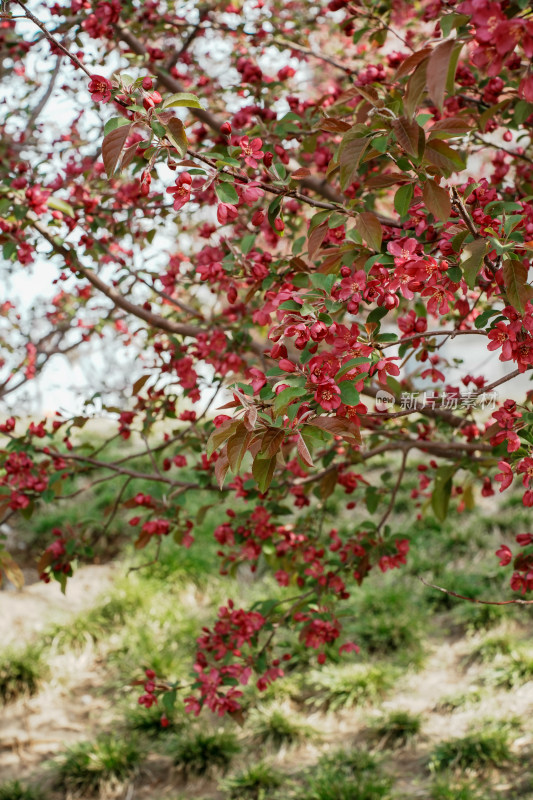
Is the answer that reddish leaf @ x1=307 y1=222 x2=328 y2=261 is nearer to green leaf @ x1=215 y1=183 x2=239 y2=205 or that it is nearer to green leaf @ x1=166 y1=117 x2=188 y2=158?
green leaf @ x1=215 y1=183 x2=239 y2=205

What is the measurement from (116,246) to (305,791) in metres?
2.35

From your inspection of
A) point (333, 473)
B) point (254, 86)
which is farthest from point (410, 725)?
point (254, 86)

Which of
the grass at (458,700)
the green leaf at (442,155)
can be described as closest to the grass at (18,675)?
the grass at (458,700)

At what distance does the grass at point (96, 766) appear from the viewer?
3.19 meters

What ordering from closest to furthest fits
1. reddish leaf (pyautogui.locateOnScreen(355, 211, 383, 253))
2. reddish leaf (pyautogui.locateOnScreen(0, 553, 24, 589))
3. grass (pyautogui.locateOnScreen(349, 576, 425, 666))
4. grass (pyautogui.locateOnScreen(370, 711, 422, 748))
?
reddish leaf (pyautogui.locateOnScreen(355, 211, 383, 253)) < reddish leaf (pyautogui.locateOnScreen(0, 553, 24, 589)) < grass (pyautogui.locateOnScreen(370, 711, 422, 748)) < grass (pyautogui.locateOnScreen(349, 576, 425, 666))

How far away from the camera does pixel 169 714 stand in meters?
3.45

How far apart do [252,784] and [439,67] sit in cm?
296

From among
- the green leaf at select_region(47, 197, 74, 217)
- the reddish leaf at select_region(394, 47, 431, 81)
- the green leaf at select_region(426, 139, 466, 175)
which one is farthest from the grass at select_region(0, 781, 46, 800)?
the reddish leaf at select_region(394, 47, 431, 81)

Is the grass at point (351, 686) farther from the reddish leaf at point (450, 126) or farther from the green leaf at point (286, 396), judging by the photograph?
the reddish leaf at point (450, 126)

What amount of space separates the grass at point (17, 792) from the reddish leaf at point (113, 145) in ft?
9.77

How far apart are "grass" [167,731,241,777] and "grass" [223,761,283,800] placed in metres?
0.23

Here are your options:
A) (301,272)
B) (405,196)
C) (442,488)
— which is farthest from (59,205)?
(442,488)

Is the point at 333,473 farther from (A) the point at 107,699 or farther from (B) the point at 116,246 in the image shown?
(A) the point at 107,699

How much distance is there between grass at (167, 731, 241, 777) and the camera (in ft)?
10.6
